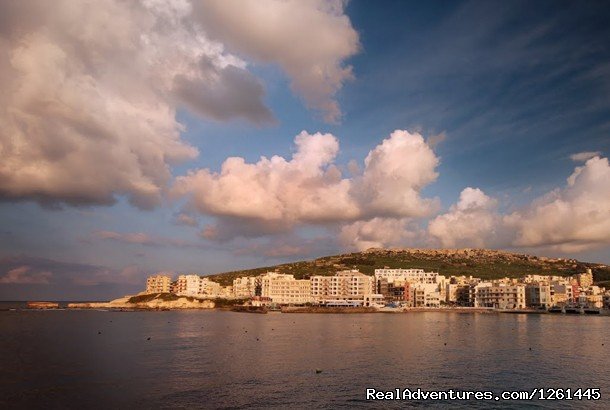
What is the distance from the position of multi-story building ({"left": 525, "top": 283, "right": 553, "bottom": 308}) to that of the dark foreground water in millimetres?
128241

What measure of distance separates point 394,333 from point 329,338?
48.7ft

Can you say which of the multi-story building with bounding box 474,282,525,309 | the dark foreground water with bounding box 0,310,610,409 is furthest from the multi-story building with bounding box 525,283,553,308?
the dark foreground water with bounding box 0,310,610,409

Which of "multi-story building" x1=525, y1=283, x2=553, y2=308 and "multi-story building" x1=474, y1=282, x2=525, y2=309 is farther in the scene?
"multi-story building" x1=525, y1=283, x2=553, y2=308

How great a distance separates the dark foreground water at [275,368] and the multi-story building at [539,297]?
421ft

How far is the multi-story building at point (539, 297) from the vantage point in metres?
194

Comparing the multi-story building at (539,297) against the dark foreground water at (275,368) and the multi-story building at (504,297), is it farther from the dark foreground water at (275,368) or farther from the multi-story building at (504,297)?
the dark foreground water at (275,368)

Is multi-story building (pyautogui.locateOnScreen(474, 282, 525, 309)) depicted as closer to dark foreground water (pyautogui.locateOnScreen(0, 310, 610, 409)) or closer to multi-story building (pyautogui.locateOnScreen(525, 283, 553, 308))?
multi-story building (pyautogui.locateOnScreen(525, 283, 553, 308))

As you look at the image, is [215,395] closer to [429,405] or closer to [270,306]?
[429,405]

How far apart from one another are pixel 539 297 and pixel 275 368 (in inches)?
7132

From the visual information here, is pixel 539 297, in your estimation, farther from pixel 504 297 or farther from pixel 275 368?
pixel 275 368

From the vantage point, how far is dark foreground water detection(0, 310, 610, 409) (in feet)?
115

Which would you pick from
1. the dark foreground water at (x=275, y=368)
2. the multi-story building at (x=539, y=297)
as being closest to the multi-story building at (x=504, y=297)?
the multi-story building at (x=539, y=297)

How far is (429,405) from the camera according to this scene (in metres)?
33.8

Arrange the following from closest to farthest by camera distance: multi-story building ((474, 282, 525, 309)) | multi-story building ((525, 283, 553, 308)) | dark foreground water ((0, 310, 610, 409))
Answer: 1. dark foreground water ((0, 310, 610, 409))
2. multi-story building ((474, 282, 525, 309))
3. multi-story building ((525, 283, 553, 308))
